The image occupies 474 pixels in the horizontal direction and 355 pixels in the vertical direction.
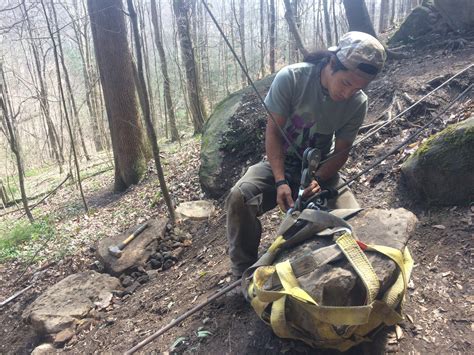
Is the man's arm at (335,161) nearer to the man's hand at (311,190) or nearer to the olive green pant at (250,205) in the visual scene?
the olive green pant at (250,205)

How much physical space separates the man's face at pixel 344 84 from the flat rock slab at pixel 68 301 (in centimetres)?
348

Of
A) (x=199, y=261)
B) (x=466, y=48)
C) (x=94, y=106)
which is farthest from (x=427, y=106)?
(x=94, y=106)

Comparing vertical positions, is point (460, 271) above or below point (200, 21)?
below

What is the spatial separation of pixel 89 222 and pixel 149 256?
105 inches

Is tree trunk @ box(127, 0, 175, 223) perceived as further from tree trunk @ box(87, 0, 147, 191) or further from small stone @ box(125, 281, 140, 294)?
tree trunk @ box(87, 0, 147, 191)

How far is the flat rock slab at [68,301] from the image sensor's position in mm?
4156

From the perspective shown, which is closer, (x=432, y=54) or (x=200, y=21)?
(x=432, y=54)

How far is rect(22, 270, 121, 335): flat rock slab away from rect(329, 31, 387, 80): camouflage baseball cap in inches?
146

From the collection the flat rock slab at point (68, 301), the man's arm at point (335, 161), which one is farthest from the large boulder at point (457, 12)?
the flat rock slab at point (68, 301)

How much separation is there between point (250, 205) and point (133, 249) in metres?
2.87

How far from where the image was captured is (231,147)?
20.4 feet

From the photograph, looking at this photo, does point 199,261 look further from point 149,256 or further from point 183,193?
point 183,193

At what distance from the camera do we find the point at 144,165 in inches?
337

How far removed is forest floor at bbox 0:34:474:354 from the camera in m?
2.54
